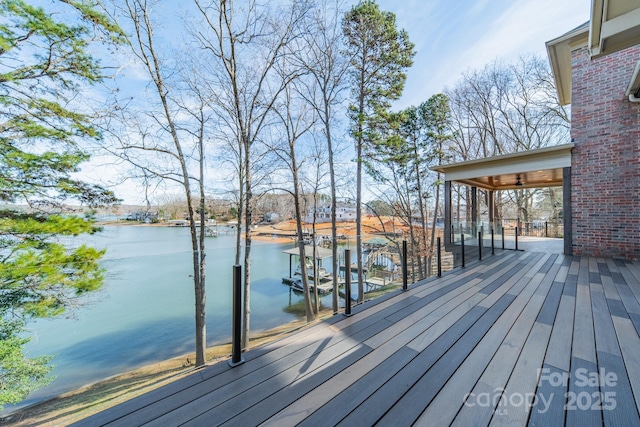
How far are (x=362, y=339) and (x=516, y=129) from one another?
19090 mm

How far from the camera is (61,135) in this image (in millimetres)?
5633

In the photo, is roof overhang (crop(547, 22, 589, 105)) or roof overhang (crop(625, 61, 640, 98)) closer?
roof overhang (crop(625, 61, 640, 98))

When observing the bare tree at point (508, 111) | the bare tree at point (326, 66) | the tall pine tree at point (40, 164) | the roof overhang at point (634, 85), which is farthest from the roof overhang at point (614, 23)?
the bare tree at point (508, 111)

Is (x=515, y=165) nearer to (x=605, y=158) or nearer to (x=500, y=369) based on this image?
(x=605, y=158)

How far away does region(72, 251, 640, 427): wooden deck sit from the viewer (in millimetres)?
1214

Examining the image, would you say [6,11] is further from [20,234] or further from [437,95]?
[437,95]

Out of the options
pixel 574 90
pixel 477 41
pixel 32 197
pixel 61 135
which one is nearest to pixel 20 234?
pixel 32 197

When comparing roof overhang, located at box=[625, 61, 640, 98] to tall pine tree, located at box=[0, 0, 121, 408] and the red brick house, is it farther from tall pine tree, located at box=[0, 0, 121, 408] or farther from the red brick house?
tall pine tree, located at box=[0, 0, 121, 408]

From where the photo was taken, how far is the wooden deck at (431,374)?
121 cm

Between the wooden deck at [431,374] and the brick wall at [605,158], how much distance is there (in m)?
3.87

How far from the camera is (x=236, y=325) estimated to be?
5.87 ft

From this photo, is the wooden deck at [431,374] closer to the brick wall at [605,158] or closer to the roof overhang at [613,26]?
the roof overhang at [613,26]

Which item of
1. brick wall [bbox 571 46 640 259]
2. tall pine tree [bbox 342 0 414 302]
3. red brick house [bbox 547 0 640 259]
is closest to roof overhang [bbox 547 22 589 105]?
red brick house [bbox 547 0 640 259]

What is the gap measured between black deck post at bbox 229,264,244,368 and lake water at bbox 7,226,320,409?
2881mm
